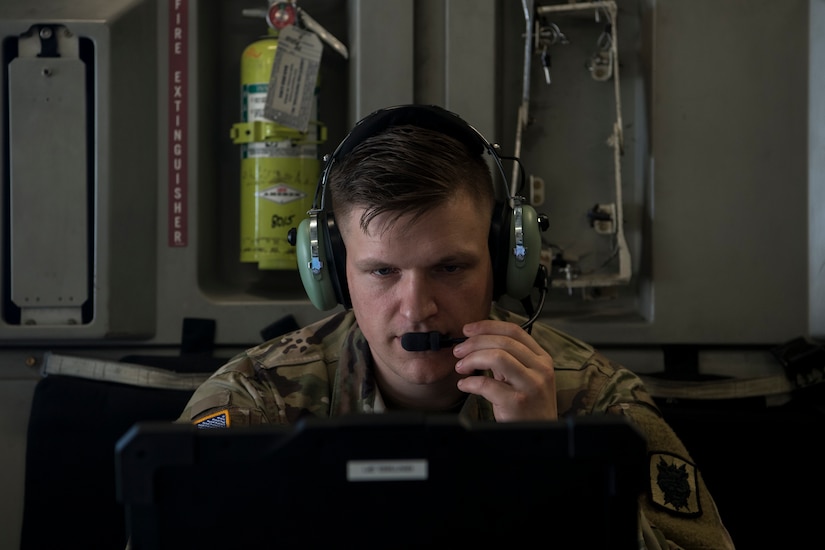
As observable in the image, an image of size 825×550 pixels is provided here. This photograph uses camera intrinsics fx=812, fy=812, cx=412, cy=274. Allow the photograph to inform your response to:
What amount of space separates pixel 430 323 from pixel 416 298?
0.15ft

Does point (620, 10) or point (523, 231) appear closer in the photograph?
point (523, 231)

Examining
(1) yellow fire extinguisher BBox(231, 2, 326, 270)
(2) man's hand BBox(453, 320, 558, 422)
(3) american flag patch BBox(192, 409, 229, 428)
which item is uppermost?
(1) yellow fire extinguisher BBox(231, 2, 326, 270)

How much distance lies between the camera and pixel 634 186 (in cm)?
191

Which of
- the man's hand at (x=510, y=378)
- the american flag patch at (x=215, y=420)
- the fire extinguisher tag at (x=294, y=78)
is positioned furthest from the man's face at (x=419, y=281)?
the fire extinguisher tag at (x=294, y=78)

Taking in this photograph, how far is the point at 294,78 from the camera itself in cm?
183

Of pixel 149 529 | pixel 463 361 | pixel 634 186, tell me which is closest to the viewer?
pixel 149 529

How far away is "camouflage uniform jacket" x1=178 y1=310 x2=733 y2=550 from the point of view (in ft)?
4.21

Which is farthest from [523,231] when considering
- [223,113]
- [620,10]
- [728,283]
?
[223,113]

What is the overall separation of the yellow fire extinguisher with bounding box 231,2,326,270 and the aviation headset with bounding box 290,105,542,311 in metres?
0.55

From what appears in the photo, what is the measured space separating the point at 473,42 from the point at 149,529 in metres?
1.44

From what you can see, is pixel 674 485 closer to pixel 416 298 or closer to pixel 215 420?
pixel 416 298

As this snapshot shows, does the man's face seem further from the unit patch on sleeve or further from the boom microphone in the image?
the unit patch on sleeve

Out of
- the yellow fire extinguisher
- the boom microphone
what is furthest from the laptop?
the yellow fire extinguisher

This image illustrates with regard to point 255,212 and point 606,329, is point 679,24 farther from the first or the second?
point 255,212
